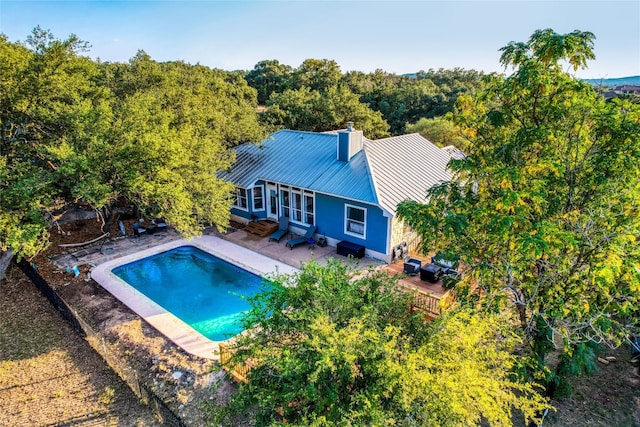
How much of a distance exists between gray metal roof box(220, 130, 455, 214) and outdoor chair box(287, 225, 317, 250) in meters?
2.02

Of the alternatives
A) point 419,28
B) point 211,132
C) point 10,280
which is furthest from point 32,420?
point 419,28

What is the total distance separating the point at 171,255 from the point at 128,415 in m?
9.42

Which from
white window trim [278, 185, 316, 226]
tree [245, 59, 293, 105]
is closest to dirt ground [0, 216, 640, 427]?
white window trim [278, 185, 316, 226]

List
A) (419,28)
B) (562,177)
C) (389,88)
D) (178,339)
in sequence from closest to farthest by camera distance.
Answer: (562,177)
(178,339)
(419,28)
(389,88)

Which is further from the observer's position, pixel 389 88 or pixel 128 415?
pixel 389 88

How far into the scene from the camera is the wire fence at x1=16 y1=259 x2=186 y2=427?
8.29 meters

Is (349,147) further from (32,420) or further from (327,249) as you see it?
(32,420)

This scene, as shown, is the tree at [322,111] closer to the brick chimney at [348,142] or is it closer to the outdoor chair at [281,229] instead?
the brick chimney at [348,142]

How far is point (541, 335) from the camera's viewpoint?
7480 mm

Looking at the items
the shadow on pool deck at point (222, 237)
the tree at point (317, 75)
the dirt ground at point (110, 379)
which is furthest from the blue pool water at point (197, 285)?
the tree at point (317, 75)

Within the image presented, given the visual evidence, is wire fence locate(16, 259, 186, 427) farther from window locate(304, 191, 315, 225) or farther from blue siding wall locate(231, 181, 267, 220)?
window locate(304, 191, 315, 225)

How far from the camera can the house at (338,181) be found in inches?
623

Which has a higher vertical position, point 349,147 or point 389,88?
point 389,88

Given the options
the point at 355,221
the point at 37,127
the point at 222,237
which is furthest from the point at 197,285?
the point at 37,127
